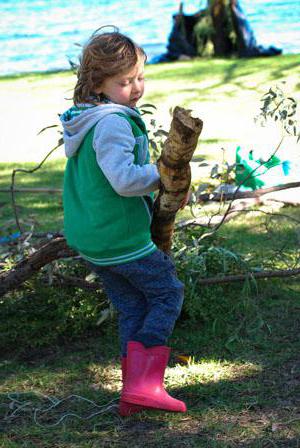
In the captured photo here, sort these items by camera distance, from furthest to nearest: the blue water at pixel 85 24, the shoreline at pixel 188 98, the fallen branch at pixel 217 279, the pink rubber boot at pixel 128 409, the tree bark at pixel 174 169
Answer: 1. the blue water at pixel 85 24
2. the shoreline at pixel 188 98
3. the fallen branch at pixel 217 279
4. the pink rubber boot at pixel 128 409
5. the tree bark at pixel 174 169

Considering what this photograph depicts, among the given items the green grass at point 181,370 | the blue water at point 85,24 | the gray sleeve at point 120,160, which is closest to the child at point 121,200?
the gray sleeve at point 120,160

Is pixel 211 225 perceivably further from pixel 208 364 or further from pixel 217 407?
pixel 217 407

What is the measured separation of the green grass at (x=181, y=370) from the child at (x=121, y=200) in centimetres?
16

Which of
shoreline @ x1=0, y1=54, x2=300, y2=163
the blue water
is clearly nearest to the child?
shoreline @ x1=0, y1=54, x2=300, y2=163

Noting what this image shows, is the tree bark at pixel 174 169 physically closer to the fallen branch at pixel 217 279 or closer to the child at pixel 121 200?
the child at pixel 121 200

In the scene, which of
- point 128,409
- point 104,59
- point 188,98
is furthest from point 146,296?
point 188,98

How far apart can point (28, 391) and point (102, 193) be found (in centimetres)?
93

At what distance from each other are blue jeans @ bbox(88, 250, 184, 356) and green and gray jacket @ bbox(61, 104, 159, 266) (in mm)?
52

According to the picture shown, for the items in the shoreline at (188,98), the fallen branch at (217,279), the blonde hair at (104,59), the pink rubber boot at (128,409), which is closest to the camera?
the blonde hair at (104,59)

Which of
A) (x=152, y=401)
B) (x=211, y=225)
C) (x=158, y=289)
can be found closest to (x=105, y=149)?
(x=158, y=289)

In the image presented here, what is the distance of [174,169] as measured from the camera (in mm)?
2928

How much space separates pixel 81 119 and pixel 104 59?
0.71 feet

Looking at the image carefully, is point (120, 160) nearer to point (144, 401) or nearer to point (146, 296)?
point (146, 296)

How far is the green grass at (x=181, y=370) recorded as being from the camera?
9.95ft
